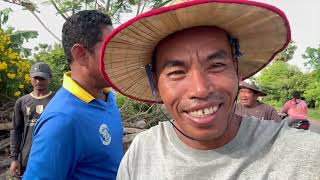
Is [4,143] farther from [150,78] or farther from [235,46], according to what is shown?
[235,46]

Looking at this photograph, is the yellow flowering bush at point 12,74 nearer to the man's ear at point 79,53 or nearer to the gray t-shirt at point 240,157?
the man's ear at point 79,53

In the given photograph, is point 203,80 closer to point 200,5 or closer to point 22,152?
point 200,5

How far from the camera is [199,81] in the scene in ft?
5.01

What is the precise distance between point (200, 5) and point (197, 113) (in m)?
0.40

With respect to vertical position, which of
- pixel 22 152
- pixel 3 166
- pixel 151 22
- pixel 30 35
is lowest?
pixel 3 166

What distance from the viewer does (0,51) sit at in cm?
743

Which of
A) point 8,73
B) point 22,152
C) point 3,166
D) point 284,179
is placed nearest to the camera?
point 284,179

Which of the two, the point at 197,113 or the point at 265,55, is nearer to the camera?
the point at 197,113

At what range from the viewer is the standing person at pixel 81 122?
2039 mm

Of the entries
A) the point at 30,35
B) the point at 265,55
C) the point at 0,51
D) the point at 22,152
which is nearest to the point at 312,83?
Result: the point at 30,35

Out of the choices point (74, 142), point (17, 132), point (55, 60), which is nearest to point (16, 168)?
point (17, 132)

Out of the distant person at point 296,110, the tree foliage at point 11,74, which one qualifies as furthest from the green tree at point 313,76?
the tree foliage at point 11,74

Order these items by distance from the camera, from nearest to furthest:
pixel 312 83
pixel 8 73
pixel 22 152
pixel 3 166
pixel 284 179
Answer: pixel 284 179 < pixel 22 152 < pixel 3 166 < pixel 8 73 < pixel 312 83

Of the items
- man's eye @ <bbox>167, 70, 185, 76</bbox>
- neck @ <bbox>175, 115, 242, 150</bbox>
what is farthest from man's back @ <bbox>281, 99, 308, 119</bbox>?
man's eye @ <bbox>167, 70, 185, 76</bbox>
